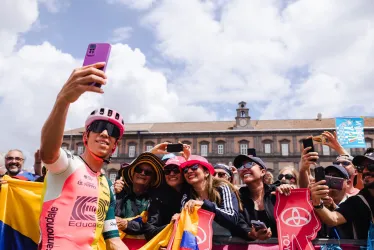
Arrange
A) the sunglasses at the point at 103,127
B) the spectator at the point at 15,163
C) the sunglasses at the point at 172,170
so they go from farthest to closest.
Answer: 1. the spectator at the point at 15,163
2. the sunglasses at the point at 172,170
3. the sunglasses at the point at 103,127

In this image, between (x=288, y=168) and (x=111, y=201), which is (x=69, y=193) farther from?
(x=288, y=168)

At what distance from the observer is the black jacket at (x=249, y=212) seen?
3.39 m

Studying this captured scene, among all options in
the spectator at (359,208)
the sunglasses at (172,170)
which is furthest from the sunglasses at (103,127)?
the spectator at (359,208)

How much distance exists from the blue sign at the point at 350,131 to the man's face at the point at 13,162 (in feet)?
51.1

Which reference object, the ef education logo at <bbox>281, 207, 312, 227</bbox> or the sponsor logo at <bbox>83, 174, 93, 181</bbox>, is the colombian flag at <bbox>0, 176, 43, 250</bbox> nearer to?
the sponsor logo at <bbox>83, 174, 93, 181</bbox>

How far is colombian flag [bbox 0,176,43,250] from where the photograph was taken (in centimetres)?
304

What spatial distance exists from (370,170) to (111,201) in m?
2.49

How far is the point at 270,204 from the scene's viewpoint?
3701 mm

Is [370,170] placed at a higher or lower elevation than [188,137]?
lower

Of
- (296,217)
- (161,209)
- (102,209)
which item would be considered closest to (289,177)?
(296,217)

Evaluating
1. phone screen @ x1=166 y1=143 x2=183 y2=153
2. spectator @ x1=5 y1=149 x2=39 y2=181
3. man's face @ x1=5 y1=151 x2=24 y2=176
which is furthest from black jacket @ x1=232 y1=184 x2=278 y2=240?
man's face @ x1=5 y1=151 x2=24 y2=176

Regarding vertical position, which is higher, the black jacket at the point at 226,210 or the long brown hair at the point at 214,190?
the long brown hair at the point at 214,190

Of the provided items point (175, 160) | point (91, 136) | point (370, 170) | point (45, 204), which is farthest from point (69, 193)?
point (370, 170)

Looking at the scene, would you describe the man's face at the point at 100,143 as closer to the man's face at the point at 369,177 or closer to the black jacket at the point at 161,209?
the black jacket at the point at 161,209
